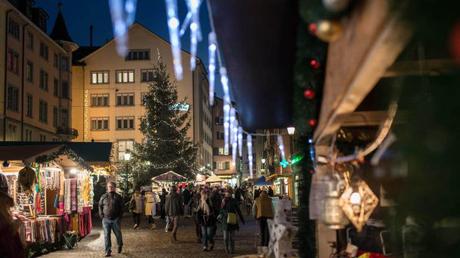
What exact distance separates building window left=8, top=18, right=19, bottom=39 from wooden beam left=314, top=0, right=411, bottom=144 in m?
39.8

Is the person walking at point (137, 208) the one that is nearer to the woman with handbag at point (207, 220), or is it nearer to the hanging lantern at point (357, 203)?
the woman with handbag at point (207, 220)

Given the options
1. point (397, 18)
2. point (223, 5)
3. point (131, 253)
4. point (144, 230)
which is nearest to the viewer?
point (397, 18)

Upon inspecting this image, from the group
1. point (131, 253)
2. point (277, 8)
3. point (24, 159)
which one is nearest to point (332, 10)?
point (277, 8)

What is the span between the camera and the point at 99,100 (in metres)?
Answer: 66.2

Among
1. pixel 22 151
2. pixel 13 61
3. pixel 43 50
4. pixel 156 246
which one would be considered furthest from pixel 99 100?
pixel 22 151

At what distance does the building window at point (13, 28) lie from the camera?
39844mm

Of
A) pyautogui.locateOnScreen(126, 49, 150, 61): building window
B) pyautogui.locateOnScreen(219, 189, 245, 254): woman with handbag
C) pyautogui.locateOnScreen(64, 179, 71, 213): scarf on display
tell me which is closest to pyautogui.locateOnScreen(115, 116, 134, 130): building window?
pyautogui.locateOnScreen(126, 49, 150, 61): building window

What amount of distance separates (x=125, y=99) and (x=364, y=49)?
214ft

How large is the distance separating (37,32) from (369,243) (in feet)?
132

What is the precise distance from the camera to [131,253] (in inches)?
684

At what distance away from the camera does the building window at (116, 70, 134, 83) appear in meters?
66.0

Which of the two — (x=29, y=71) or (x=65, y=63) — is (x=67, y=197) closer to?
(x=29, y=71)

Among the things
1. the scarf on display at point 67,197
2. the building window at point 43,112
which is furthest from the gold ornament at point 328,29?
the building window at point 43,112

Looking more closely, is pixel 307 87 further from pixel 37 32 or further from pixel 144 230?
Result: pixel 37 32
